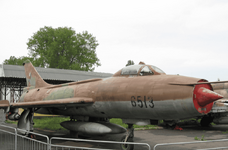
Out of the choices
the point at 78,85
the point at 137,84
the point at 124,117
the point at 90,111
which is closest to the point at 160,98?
the point at 137,84

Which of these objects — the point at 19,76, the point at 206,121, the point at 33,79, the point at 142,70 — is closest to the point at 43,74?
the point at 19,76

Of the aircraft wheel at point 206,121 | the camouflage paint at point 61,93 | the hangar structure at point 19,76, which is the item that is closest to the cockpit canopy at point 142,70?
the camouflage paint at point 61,93

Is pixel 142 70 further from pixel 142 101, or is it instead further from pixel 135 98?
pixel 142 101

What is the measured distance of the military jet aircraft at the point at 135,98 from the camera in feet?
18.9

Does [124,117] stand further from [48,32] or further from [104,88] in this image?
[48,32]

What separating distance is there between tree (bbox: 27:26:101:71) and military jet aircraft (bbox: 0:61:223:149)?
122 feet

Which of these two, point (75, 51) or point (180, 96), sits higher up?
point (75, 51)

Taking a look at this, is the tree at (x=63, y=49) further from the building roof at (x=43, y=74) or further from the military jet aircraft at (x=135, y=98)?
the military jet aircraft at (x=135, y=98)

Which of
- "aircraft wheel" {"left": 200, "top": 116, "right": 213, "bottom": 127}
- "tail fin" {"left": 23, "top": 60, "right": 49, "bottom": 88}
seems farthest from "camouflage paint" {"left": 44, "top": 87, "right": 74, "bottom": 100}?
"aircraft wheel" {"left": 200, "top": 116, "right": 213, "bottom": 127}

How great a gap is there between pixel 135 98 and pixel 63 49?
44.1 m

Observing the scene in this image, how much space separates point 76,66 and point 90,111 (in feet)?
127

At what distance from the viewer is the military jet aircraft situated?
5750 millimetres

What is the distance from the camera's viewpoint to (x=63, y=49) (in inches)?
1905

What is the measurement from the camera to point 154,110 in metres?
6.36
